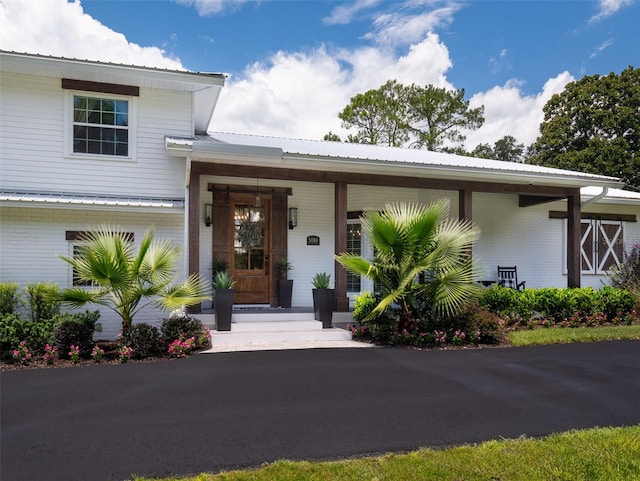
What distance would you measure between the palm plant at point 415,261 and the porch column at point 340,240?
1049 mm

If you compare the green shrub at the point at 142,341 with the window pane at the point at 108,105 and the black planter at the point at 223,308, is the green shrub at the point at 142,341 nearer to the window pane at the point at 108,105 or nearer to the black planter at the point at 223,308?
the black planter at the point at 223,308

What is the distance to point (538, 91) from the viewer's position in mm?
27953

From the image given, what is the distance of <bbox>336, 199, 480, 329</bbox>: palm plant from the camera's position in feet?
25.6

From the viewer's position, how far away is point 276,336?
27.0 feet

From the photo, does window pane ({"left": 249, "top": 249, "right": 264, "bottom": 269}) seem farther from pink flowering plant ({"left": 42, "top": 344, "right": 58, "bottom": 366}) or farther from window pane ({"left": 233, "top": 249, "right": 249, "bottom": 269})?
pink flowering plant ({"left": 42, "top": 344, "right": 58, "bottom": 366})

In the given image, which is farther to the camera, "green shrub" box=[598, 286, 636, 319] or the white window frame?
"green shrub" box=[598, 286, 636, 319]

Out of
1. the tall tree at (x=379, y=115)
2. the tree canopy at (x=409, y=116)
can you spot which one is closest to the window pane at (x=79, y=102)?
the tree canopy at (x=409, y=116)

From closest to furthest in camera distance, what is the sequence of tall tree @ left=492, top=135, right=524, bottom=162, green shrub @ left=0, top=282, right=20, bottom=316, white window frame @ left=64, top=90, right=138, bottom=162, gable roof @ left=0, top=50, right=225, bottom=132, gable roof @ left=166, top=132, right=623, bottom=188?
green shrub @ left=0, top=282, right=20, bottom=316
gable roof @ left=166, top=132, right=623, bottom=188
gable roof @ left=0, top=50, right=225, bottom=132
white window frame @ left=64, top=90, right=138, bottom=162
tall tree @ left=492, top=135, right=524, bottom=162

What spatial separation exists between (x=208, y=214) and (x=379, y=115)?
1834cm

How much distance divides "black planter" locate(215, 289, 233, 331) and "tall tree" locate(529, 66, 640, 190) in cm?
2319

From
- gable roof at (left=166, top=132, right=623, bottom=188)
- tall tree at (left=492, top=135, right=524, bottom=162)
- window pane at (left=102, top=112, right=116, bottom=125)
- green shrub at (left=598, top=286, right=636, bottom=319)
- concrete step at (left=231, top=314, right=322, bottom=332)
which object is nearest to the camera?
gable roof at (left=166, top=132, right=623, bottom=188)

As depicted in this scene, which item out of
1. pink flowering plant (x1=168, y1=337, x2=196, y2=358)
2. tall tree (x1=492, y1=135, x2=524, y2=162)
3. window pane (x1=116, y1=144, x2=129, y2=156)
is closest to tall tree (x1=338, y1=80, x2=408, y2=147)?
tall tree (x1=492, y1=135, x2=524, y2=162)

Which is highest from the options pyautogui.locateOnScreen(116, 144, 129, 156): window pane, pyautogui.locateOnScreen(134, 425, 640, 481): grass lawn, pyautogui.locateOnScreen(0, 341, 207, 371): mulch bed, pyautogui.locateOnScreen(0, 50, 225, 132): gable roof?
pyautogui.locateOnScreen(0, 50, 225, 132): gable roof

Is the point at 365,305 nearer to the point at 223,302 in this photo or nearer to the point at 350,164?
the point at 223,302
